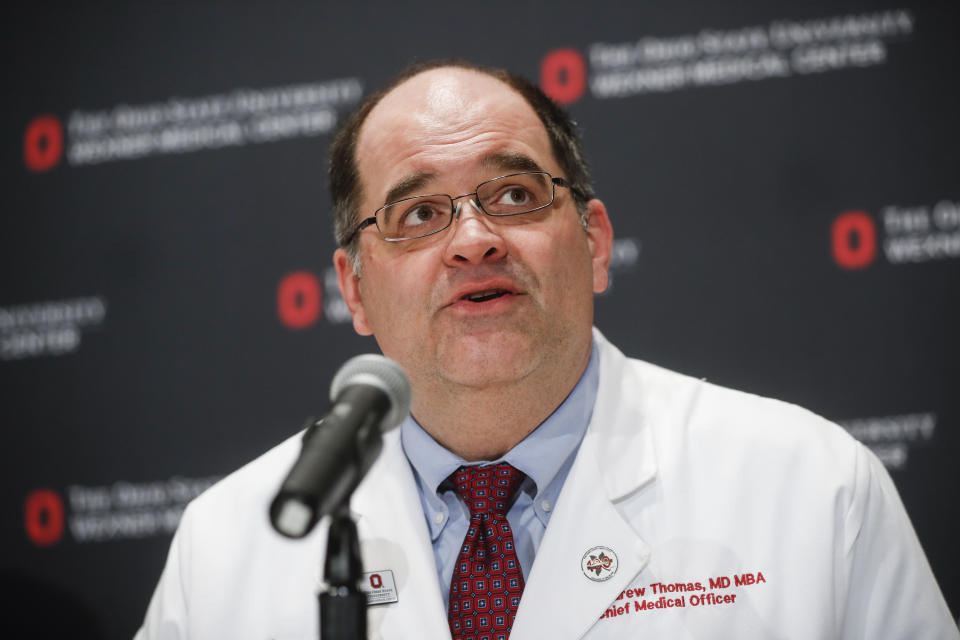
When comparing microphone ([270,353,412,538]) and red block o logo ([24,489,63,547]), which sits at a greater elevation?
microphone ([270,353,412,538])

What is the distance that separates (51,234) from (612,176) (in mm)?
1652

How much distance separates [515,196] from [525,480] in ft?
1.92

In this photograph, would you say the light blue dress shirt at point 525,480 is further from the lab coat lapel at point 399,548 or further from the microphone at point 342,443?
the microphone at point 342,443

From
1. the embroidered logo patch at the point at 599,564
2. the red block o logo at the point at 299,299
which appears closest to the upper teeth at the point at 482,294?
the embroidered logo patch at the point at 599,564

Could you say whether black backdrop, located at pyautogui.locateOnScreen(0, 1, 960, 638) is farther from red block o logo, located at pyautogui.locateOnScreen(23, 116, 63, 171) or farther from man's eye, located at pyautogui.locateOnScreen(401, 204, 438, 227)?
man's eye, located at pyautogui.locateOnScreen(401, 204, 438, 227)

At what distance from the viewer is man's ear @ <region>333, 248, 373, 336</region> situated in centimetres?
207

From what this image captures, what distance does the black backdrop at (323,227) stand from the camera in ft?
7.61

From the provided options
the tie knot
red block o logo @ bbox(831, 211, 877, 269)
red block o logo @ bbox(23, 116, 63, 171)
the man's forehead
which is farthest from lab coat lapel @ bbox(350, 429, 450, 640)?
red block o logo @ bbox(23, 116, 63, 171)

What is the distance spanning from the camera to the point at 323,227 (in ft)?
8.38

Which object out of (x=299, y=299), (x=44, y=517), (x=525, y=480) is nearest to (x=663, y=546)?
(x=525, y=480)

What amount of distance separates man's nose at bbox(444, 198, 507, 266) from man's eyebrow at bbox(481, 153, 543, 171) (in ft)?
0.29

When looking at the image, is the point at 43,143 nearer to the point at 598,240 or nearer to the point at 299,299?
the point at 299,299

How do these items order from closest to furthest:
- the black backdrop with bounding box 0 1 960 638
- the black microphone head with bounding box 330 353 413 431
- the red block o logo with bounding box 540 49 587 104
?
the black microphone head with bounding box 330 353 413 431 → the black backdrop with bounding box 0 1 960 638 → the red block o logo with bounding box 540 49 587 104

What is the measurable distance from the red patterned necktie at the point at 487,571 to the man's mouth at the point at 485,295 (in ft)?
Answer: 1.18
